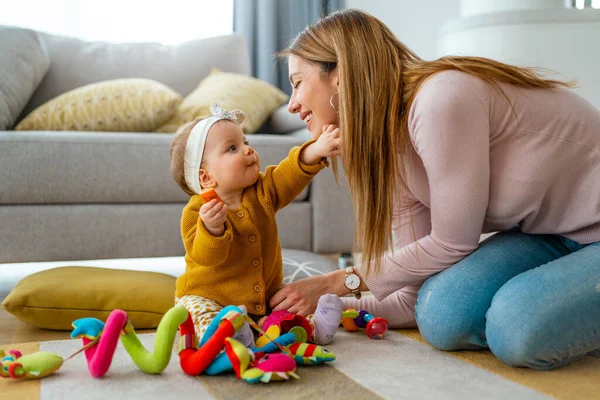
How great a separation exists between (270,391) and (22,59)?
215 cm

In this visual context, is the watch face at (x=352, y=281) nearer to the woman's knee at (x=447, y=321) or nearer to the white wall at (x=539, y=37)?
the woman's knee at (x=447, y=321)

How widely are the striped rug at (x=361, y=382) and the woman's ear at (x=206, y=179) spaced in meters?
0.38

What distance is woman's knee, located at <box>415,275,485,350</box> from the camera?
130 centimetres

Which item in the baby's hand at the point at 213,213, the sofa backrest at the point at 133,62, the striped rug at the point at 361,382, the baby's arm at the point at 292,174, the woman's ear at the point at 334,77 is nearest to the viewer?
the striped rug at the point at 361,382

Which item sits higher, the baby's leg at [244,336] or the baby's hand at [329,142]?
the baby's hand at [329,142]

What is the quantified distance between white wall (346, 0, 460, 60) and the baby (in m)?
2.70

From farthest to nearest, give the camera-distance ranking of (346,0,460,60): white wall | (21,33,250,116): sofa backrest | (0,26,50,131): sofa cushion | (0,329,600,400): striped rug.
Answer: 1. (346,0,460,60): white wall
2. (21,33,250,116): sofa backrest
3. (0,26,50,131): sofa cushion
4. (0,329,600,400): striped rug

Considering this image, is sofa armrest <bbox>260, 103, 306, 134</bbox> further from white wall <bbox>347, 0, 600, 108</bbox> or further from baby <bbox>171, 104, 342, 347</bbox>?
baby <bbox>171, 104, 342, 347</bbox>

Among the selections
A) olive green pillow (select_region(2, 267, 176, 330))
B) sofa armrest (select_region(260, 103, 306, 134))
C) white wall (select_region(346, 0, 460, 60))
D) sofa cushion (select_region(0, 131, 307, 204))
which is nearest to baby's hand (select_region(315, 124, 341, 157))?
olive green pillow (select_region(2, 267, 176, 330))

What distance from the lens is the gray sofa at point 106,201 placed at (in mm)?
2246

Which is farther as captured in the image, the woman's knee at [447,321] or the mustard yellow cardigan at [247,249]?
the mustard yellow cardigan at [247,249]

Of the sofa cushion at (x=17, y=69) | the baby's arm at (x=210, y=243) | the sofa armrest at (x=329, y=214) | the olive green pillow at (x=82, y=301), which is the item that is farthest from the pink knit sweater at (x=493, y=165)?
the sofa cushion at (x=17, y=69)

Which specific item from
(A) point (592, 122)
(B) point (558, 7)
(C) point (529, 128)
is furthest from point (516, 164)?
(B) point (558, 7)

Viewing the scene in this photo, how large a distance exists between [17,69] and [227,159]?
1.64 meters
